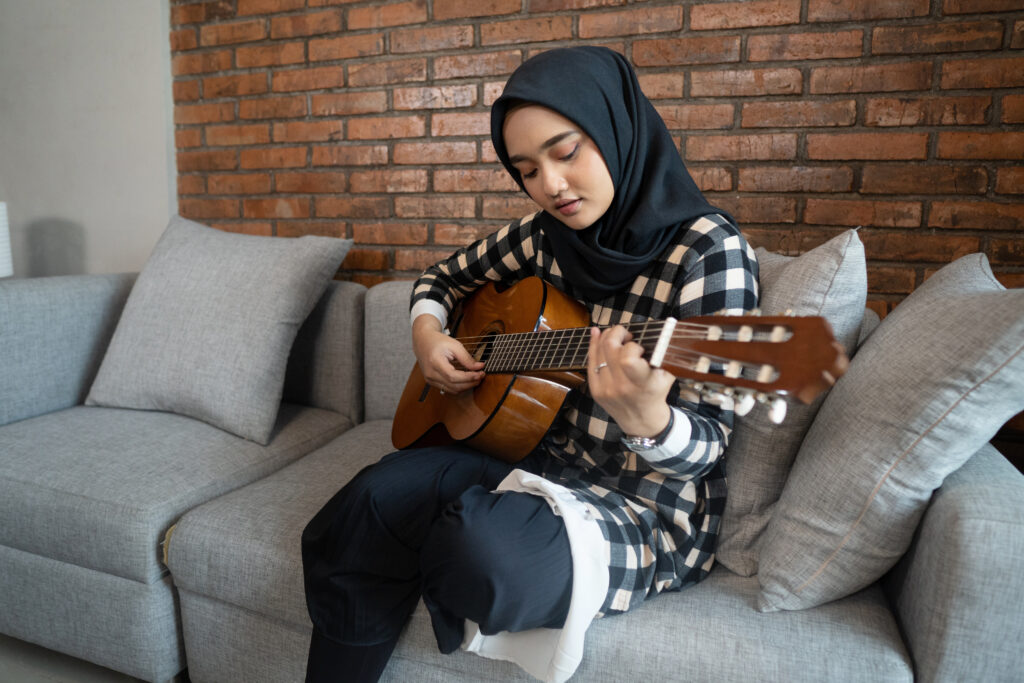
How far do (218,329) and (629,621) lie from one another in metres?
1.23

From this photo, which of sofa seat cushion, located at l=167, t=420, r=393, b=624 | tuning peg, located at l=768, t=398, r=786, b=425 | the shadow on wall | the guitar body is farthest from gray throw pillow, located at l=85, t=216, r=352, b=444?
tuning peg, located at l=768, t=398, r=786, b=425

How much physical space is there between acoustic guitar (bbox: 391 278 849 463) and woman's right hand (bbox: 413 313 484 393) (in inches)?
1.0

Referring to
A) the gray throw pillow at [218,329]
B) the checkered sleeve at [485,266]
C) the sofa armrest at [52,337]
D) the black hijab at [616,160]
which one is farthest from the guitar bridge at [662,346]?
the sofa armrest at [52,337]

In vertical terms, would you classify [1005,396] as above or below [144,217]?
below

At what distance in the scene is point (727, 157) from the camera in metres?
1.67

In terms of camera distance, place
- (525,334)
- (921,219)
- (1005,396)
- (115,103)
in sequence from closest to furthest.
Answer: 1. (1005,396)
2. (525,334)
3. (921,219)
4. (115,103)

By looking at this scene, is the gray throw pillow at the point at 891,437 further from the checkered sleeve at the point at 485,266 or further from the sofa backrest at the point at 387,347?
the sofa backrest at the point at 387,347

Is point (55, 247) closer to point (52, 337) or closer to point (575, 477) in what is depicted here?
point (52, 337)

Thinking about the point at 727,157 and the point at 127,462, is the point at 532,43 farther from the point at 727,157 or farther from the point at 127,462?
the point at 127,462

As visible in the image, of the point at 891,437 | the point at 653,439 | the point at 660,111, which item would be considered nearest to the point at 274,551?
the point at 653,439

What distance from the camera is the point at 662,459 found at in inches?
36.5

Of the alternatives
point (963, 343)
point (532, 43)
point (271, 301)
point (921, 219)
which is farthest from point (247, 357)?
point (921, 219)

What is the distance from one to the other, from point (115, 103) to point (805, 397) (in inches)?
103

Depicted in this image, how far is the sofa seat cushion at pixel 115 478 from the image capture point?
1.27m
